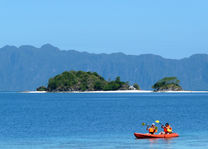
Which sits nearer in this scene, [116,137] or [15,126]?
[116,137]

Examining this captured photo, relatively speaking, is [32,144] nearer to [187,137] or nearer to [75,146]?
[75,146]

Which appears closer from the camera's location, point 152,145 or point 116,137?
point 152,145

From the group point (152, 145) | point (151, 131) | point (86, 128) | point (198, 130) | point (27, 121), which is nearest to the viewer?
point (152, 145)

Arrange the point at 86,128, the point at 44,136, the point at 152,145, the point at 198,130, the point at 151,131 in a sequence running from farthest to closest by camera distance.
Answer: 1. the point at 86,128
2. the point at 198,130
3. the point at 44,136
4. the point at 151,131
5. the point at 152,145

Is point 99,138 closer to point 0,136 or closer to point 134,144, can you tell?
point 134,144

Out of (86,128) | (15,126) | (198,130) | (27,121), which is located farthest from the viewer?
(27,121)

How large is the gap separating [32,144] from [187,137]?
890 inches

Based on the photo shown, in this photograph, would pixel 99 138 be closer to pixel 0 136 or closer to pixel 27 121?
pixel 0 136

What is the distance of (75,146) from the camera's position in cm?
7138

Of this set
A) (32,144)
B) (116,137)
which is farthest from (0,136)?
(116,137)

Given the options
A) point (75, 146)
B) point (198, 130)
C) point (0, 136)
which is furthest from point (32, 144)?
point (198, 130)

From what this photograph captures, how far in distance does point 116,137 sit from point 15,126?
97.1ft

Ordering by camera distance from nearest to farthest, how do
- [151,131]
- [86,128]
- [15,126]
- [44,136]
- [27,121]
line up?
1. [151,131]
2. [44,136]
3. [86,128]
4. [15,126]
5. [27,121]

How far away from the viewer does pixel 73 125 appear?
10519cm
